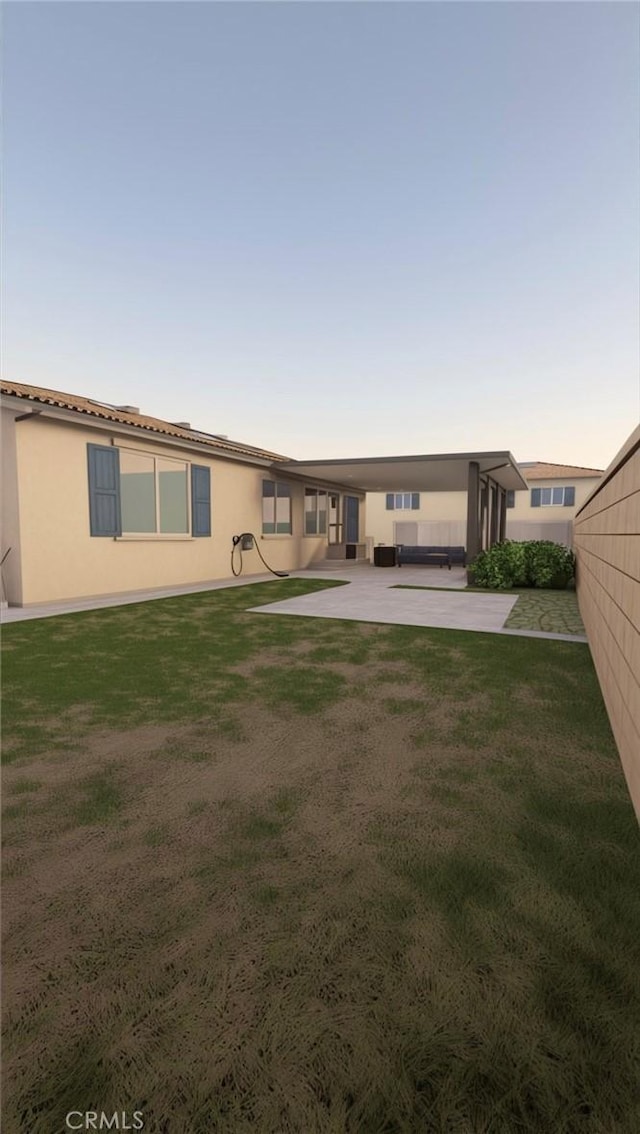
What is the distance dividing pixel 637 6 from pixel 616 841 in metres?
11.6

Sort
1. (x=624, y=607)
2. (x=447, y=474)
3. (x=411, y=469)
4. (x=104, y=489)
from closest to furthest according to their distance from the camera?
(x=624, y=607), (x=104, y=489), (x=411, y=469), (x=447, y=474)

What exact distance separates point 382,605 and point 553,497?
20719 mm

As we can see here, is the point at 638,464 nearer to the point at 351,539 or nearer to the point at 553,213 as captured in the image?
the point at 553,213

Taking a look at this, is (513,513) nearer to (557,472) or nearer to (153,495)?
(557,472)

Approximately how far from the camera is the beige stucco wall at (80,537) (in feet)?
26.5

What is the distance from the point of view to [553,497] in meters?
25.8

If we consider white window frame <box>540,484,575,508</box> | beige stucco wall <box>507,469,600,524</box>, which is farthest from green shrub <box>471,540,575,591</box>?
white window frame <box>540,484,575,508</box>

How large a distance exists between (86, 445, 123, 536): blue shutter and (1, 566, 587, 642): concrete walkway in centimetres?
131

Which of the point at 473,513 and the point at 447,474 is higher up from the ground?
the point at 447,474

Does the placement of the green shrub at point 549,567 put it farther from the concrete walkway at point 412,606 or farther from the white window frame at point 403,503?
the white window frame at point 403,503

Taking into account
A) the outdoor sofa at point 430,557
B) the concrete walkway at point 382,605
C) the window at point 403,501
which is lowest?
the concrete walkway at point 382,605

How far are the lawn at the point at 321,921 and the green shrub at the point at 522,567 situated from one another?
313 inches

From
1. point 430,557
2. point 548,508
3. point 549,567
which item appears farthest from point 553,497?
point 549,567

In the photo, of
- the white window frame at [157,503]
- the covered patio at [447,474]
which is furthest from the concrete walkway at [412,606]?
the white window frame at [157,503]
